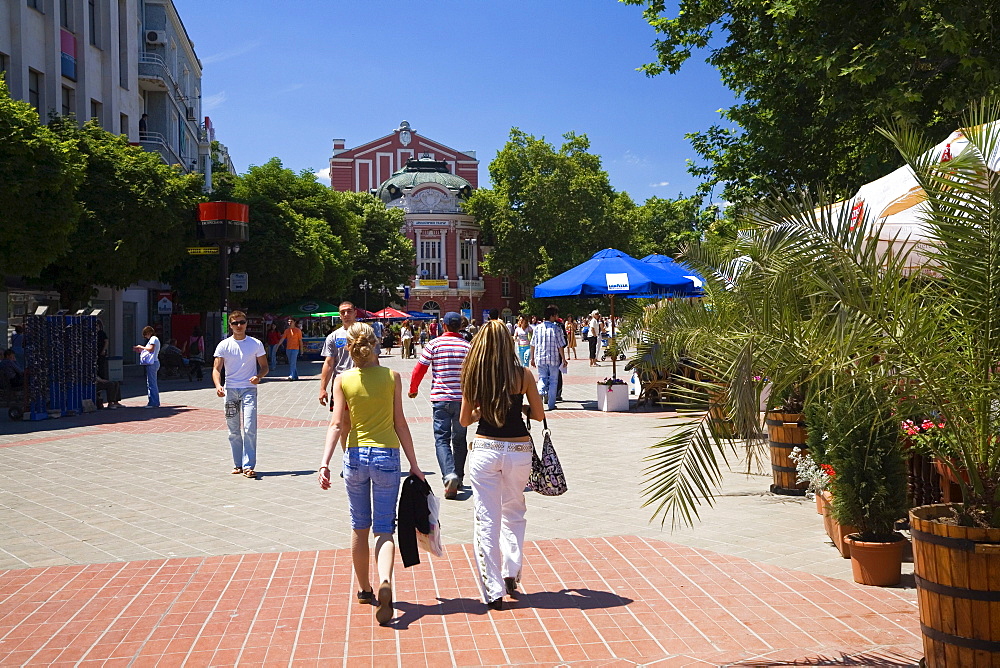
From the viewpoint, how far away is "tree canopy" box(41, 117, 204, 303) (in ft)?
81.7

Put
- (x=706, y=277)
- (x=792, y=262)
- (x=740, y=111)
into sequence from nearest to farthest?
1. (x=792, y=262)
2. (x=706, y=277)
3. (x=740, y=111)

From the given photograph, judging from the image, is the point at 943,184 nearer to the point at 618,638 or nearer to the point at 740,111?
the point at 618,638

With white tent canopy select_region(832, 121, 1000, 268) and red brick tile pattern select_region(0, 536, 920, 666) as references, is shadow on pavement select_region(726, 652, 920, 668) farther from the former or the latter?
white tent canopy select_region(832, 121, 1000, 268)

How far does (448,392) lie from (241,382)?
2639 mm

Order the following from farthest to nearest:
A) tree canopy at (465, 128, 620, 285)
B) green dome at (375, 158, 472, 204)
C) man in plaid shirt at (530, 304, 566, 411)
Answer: green dome at (375, 158, 472, 204) < tree canopy at (465, 128, 620, 285) < man in plaid shirt at (530, 304, 566, 411)

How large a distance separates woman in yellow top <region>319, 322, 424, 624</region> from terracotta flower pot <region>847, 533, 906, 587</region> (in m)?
2.65

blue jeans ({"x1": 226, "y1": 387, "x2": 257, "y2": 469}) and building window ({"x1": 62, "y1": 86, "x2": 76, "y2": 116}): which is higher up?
building window ({"x1": 62, "y1": 86, "x2": 76, "y2": 116})

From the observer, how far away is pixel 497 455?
5.39m

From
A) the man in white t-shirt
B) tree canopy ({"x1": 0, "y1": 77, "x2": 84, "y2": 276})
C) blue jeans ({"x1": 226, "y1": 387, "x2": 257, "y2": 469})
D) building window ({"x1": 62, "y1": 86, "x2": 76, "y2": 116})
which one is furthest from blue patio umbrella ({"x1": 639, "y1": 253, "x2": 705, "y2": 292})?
building window ({"x1": 62, "y1": 86, "x2": 76, "y2": 116})

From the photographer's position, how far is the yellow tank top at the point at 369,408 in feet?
17.5

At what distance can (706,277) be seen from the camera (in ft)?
31.3

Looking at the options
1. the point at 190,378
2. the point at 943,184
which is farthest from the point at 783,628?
the point at 190,378

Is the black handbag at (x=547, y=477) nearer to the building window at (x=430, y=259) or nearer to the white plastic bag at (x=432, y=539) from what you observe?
the white plastic bag at (x=432, y=539)

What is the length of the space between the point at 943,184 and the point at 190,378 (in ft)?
80.0
